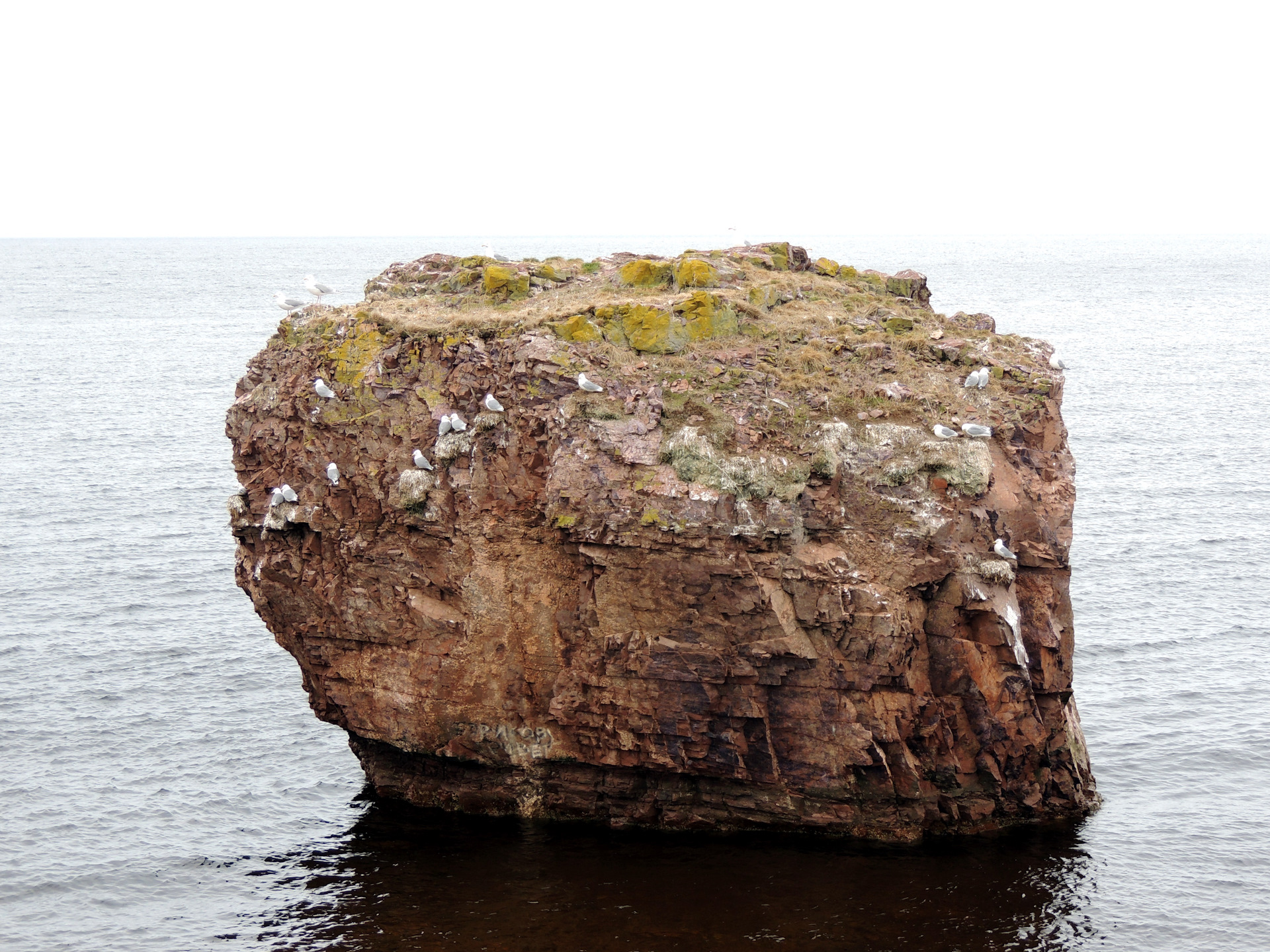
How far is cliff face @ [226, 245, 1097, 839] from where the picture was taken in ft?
96.0

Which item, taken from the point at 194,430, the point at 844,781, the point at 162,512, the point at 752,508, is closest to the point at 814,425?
the point at 752,508

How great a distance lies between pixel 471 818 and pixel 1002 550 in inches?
576

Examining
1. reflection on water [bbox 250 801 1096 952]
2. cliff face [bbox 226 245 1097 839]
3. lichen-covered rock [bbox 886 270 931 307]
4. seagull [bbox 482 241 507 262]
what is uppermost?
seagull [bbox 482 241 507 262]

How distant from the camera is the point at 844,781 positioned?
29641 millimetres

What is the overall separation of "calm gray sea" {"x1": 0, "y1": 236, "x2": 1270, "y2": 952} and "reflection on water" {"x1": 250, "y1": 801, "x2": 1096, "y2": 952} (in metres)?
0.07

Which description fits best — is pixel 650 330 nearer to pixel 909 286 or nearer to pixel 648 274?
pixel 648 274

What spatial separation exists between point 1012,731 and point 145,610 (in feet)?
103

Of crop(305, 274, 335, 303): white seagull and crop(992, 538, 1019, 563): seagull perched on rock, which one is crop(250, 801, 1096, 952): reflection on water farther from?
crop(305, 274, 335, 303): white seagull

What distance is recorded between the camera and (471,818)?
32.3 metres

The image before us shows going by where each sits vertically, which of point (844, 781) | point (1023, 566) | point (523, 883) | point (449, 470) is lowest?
point (523, 883)

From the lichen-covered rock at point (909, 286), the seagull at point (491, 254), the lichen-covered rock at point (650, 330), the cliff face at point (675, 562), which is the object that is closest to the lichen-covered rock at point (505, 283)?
the cliff face at point (675, 562)

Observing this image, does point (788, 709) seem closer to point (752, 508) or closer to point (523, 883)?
point (752, 508)

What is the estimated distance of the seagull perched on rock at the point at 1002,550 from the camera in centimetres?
2950

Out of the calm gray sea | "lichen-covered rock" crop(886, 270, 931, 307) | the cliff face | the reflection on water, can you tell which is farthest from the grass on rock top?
the calm gray sea
